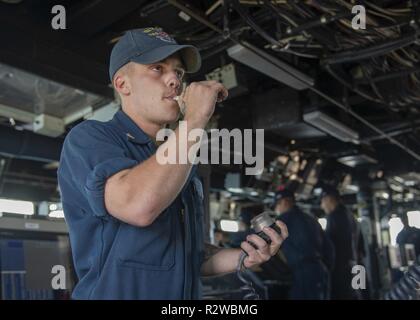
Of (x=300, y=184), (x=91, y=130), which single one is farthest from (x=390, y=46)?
(x=300, y=184)

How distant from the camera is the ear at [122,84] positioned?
3.51ft

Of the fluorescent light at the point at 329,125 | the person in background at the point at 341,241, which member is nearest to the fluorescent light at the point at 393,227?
the person in background at the point at 341,241

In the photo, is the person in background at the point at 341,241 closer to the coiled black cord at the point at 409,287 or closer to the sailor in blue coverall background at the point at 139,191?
the coiled black cord at the point at 409,287

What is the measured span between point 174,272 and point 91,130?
34 cm

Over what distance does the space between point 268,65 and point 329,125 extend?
1276mm

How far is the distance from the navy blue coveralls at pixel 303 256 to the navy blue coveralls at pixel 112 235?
10.1ft

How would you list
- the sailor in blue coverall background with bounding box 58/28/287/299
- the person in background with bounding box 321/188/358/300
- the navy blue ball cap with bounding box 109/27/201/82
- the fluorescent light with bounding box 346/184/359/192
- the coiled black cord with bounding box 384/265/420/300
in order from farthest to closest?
the fluorescent light with bounding box 346/184/359/192 < the person in background with bounding box 321/188/358/300 < the coiled black cord with bounding box 384/265/420/300 < the navy blue ball cap with bounding box 109/27/201/82 < the sailor in blue coverall background with bounding box 58/28/287/299

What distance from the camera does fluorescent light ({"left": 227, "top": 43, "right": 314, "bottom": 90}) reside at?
7.92ft

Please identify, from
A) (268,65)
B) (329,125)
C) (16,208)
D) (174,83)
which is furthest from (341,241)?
(174,83)

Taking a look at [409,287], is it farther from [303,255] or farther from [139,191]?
[303,255]

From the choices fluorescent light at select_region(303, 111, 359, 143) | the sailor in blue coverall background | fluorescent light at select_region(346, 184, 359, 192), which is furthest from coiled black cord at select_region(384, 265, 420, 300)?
fluorescent light at select_region(346, 184, 359, 192)

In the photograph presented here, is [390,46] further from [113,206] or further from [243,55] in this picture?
[113,206]

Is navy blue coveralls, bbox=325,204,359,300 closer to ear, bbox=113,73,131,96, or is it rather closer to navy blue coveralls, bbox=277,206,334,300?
navy blue coveralls, bbox=277,206,334,300

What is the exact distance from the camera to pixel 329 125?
3.68 m
